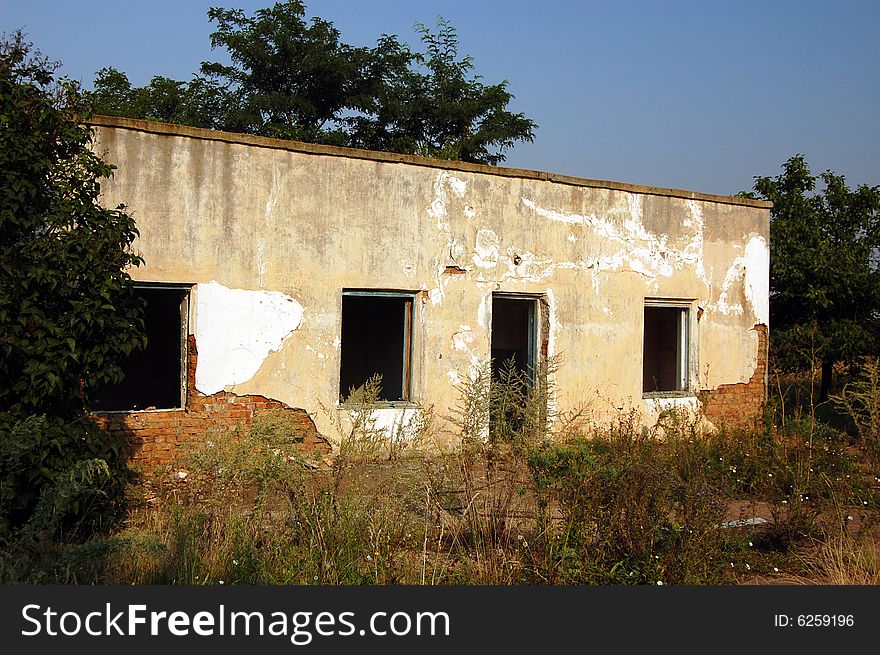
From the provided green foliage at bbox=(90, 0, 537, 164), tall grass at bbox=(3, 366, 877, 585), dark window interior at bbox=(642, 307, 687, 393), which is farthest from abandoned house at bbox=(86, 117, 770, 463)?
green foliage at bbox=(90, 0, 537, 164)

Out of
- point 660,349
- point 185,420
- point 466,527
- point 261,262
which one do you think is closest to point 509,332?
point 660,349

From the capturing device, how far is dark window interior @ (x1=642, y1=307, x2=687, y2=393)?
510 inches

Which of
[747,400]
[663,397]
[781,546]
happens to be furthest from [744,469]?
[747,400]

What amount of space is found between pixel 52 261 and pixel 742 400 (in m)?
8.94

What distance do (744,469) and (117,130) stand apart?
20.9 ft

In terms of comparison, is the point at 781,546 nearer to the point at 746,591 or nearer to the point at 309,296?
the point at 746,591

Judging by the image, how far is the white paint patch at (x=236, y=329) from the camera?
310 inches

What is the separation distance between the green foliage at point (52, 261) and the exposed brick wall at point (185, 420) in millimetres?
1380

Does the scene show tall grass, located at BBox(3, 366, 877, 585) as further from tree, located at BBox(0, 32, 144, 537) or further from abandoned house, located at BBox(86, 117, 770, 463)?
abandoned house, located at BBox(86, 117, 770, 463)

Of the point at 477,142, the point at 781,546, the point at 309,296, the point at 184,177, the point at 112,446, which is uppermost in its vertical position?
the point at 477,142

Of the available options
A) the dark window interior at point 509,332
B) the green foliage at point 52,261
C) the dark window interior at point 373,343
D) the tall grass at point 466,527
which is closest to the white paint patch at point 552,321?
the dark window interior at point 509,332

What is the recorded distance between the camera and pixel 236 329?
26.3ft

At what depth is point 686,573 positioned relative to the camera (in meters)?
4.74

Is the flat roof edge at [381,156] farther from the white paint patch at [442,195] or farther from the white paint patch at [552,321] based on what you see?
the white paint patch at [552,321]
